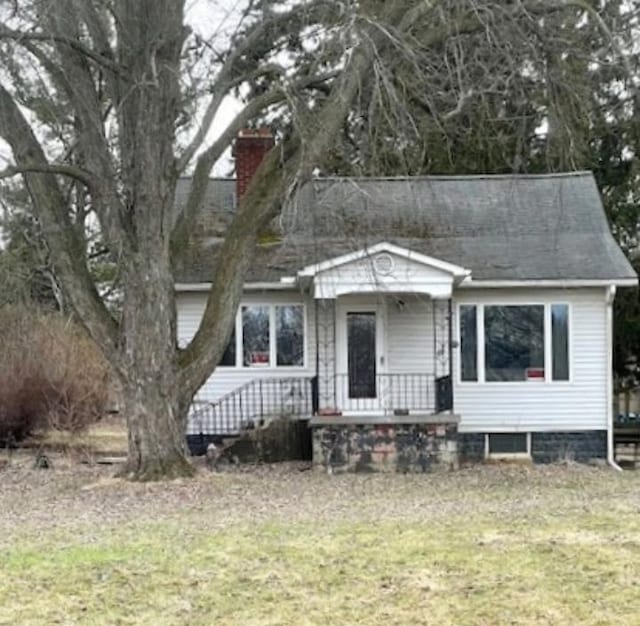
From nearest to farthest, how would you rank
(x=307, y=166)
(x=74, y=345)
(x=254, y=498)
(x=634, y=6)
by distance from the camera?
1. (x=254, y=498)
2. (x=307, y=166)
3. (x=634, y=6)
4. (x=74, y=345)

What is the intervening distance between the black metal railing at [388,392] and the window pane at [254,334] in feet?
5.03

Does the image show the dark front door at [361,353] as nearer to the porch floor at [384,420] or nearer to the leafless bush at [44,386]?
the porch floor at [384,420]

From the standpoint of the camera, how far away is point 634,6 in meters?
13.3

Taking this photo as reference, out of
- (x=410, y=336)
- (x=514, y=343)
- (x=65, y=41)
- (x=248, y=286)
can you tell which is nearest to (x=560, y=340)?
(x=514, y=343)

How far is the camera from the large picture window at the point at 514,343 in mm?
16672

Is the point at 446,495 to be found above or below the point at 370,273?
below

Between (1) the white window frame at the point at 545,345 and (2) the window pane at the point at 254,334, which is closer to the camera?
(1) the white window frame at the point at 545,345

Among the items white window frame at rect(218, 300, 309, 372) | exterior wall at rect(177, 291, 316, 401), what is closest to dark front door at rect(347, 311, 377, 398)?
exterior wall at rect(177, 291, 316, 401)

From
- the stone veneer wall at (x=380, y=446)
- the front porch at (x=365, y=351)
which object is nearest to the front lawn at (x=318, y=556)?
the stone veneer wall at (x=380, y=446)

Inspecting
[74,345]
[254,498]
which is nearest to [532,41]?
[254,498]

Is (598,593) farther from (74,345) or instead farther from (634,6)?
(74,345)

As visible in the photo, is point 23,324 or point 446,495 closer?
point 446,495

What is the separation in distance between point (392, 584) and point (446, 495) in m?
5.14

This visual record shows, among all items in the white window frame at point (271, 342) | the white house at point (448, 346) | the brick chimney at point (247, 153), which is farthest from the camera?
the brick chimney at point (247, 153)
